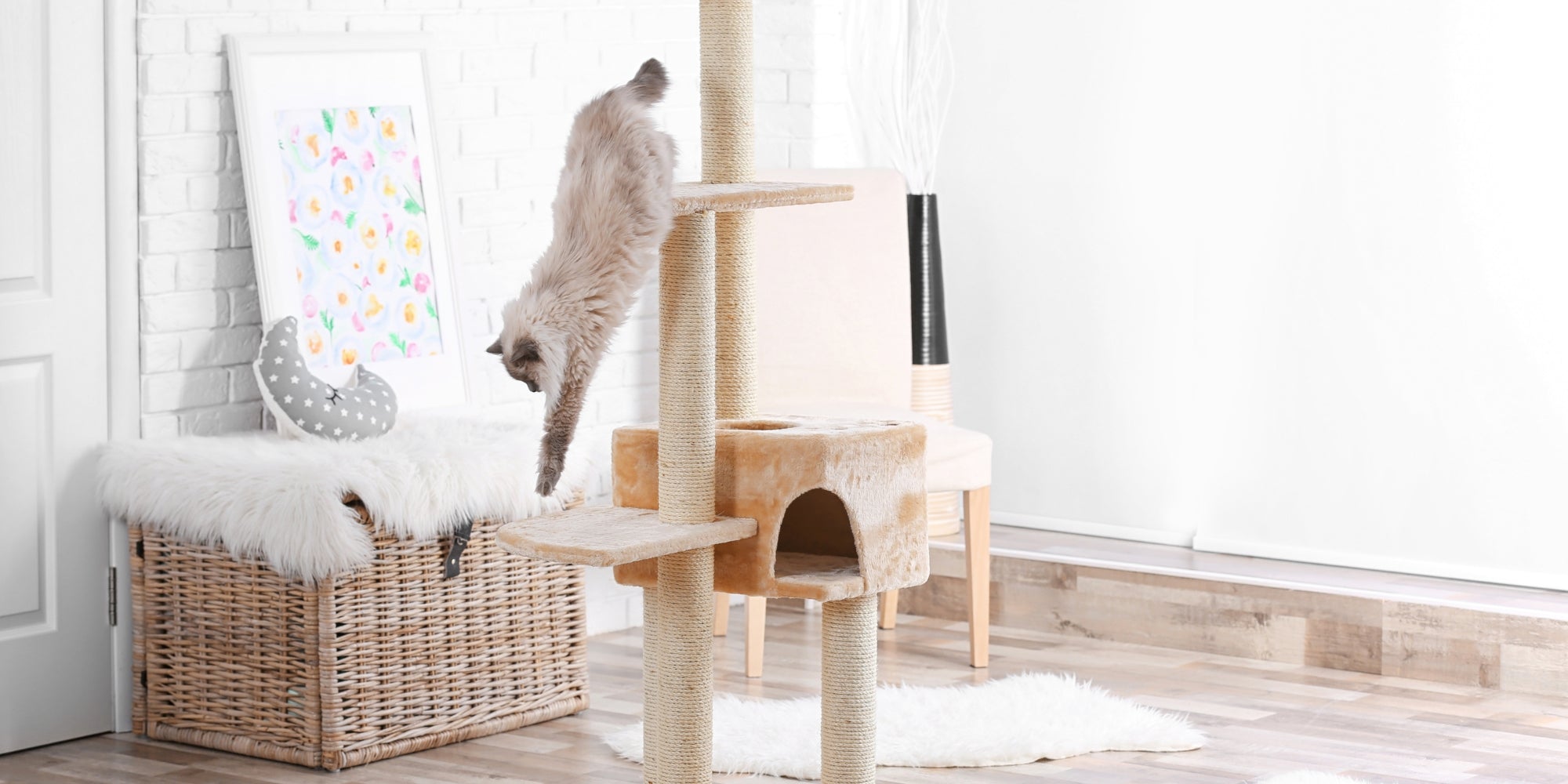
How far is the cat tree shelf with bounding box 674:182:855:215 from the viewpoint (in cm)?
236

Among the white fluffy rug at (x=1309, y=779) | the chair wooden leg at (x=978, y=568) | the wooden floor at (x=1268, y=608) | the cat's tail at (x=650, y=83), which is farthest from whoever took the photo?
the chair wooden leg at (x=978, y=568)

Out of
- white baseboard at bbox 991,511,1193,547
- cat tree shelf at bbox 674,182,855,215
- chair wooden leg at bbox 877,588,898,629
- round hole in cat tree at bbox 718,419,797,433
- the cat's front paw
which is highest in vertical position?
cat tree shelf at bbox 674,182,855,215

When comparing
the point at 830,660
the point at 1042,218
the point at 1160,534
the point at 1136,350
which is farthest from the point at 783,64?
the point at 830,660

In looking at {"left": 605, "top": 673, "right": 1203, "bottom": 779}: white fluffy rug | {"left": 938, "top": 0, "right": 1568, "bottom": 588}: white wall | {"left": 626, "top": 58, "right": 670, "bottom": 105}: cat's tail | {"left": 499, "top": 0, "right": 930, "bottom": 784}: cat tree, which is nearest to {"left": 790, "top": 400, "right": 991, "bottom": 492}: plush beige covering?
{"left": 605, "top": 673, "right": 1203, "bottom": 779}: white fluffy rug

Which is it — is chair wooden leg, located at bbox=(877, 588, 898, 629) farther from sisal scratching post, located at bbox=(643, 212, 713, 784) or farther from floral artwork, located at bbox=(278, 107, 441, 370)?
sisal scratching post, located at bbox=(643, 212, 713, 784)

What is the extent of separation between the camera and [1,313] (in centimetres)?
330

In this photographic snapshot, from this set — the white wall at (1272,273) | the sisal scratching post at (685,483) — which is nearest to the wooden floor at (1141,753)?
the white wall at (1272,273)

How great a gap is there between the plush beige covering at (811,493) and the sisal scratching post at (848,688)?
5 cm

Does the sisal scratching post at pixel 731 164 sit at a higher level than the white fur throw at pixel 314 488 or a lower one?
higher

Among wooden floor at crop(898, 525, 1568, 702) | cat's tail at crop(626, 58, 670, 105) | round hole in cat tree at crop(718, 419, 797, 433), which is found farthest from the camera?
wooden floor at crop(898, 525, 1568, 702)

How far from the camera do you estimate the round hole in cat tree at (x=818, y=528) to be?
2.69 meters

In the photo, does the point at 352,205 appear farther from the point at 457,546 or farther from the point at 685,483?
the point at 685,483

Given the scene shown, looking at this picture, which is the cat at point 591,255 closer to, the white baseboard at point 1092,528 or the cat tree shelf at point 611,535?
the cat tree shelf at point 611,535

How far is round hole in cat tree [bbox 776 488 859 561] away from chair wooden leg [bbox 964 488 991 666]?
4.29 feet
